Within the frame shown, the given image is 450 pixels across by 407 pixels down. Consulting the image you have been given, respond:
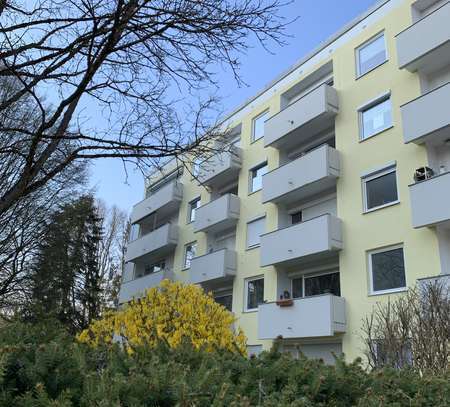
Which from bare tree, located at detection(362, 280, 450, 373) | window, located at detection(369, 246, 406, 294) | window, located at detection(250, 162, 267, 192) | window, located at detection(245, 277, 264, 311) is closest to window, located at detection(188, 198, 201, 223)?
window, located at detection(250, 162, 267, 192)

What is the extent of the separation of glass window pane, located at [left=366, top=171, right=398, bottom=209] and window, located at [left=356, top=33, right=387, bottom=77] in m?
3.93

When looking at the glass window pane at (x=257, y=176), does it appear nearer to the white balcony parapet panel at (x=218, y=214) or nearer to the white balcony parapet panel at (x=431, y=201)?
the white balcony parapet panel at (x=218, y=214)

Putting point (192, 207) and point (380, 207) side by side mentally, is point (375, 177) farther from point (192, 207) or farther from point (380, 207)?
point (192, 207)

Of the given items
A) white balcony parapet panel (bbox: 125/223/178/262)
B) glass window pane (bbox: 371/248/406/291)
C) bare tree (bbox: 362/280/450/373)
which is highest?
white balcony parapet panel (bbox: 125/223/178/262)

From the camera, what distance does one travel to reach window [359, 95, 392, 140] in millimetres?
14883

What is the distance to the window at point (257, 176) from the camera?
2016cm

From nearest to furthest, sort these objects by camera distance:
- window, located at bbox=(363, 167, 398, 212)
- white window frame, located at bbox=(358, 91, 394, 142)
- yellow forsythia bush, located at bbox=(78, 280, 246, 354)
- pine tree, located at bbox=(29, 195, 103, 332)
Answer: yellow forsythia bush, located at bbox=(78, 280, 246, 354), window, located at bbox=(363, 167, 398, 212), white window frame, located at bbox=(358, 91, 394, 142), pine tree, located at bbox=(29, 195, 103, 332)

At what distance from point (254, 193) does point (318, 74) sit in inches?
211

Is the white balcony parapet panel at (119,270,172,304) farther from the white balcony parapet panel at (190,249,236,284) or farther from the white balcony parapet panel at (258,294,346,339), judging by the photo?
the white balcony parapet panel at (258,294,346,339)

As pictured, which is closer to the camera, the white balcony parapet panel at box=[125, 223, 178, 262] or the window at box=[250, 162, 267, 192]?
the window at box=[250, 162, 267, 192]

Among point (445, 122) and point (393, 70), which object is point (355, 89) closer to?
point (393, 70)

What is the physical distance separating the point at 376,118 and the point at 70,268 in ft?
59.8

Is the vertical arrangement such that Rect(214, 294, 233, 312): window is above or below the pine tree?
below

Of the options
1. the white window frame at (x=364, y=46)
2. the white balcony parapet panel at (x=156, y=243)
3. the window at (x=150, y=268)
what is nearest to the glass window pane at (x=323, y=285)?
the white window frame at (x=364, y=46)
